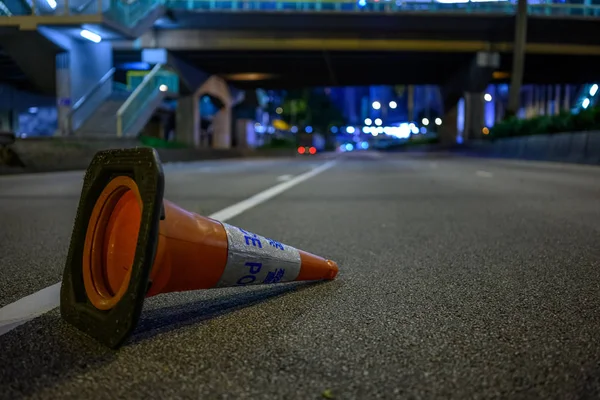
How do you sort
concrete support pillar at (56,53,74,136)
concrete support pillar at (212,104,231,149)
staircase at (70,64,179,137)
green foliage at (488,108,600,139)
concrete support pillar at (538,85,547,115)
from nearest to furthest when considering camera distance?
green foliage at (488,108,600,139)
staircase at (70,64,179,137)
concrete support pillar at (56,53,74,136)
concrete support pillar at (212,104,231,149)
concrete support pillar at (538,85,547,115)

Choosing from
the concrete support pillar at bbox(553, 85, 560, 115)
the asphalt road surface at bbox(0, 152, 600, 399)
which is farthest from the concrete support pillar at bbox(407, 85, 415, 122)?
the asphalt road surface at bbox(0, 152, 600, 399)

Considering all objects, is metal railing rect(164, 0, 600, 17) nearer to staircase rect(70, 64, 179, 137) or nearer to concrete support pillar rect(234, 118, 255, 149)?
staircase rect(70, 64, 179, 137)

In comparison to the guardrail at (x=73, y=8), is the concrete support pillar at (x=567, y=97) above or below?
below

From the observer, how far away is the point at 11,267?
400 centimetres

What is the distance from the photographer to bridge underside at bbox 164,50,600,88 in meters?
38.1

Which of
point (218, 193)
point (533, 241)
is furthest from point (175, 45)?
point (533, 241)

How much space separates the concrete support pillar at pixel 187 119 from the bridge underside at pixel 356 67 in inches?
107

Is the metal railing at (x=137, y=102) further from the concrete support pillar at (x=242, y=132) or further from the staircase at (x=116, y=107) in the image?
the concrete support pillar at (x=242, y=132)

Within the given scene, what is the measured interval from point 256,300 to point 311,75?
43391mm

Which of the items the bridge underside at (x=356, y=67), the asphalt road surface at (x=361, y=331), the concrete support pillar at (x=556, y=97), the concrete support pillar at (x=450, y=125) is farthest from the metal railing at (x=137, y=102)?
the concrete support pillar at (x=556, y=97)

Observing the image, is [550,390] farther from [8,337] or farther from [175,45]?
[175,45]

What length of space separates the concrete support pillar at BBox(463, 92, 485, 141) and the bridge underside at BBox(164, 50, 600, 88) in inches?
96.8

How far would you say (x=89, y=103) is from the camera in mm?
30016

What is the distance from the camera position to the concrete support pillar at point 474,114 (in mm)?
A: 42406
